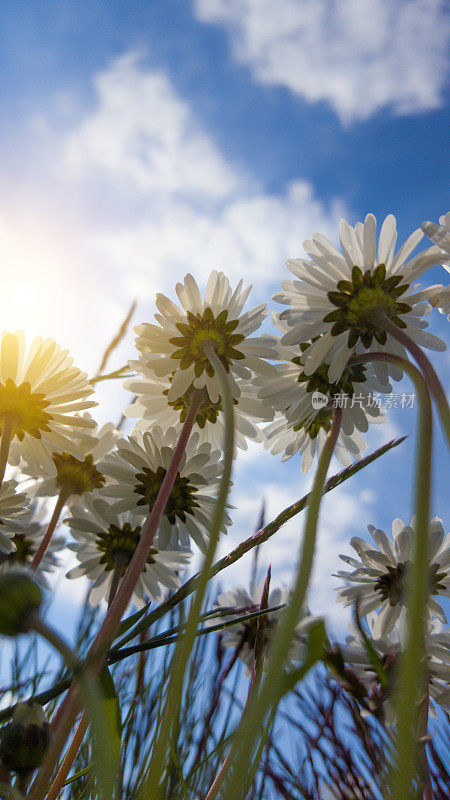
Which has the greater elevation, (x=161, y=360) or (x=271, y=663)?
(x=161, y=360)

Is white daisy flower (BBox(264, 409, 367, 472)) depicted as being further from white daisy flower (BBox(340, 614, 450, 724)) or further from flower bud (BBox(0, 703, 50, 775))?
flower bud (BBox(0, 703, 50, 775))

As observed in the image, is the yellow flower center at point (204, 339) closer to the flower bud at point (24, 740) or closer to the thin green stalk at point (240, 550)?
the thin green stalk at point (240, 550)

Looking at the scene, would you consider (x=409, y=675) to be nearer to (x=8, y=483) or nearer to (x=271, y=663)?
(x=271, y=663)

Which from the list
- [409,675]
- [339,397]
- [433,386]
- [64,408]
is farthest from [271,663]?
[64,408]

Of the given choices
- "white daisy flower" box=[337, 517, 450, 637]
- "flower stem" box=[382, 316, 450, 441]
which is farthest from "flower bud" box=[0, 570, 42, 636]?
"white daisy flower" box=[337, 517, 450, 637]

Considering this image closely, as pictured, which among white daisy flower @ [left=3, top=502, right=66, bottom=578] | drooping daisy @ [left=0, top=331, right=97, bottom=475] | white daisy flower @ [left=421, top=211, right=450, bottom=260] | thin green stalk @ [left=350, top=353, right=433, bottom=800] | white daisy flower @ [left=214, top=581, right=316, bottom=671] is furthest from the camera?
white daisy flower @ [left=3, top=502, right=66, bottom=578]

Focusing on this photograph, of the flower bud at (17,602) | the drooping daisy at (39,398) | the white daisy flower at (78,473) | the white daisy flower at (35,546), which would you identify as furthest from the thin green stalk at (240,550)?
the white daisy flower at (35,546)
